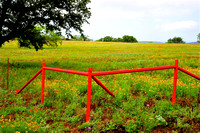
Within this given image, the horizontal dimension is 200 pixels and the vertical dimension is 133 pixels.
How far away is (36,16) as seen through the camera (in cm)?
1337

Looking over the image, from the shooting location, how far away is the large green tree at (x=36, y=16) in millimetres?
12484

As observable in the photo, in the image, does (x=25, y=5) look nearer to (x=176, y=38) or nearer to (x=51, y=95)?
(x=51, y=95)

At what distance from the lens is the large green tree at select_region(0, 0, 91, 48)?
12.5m

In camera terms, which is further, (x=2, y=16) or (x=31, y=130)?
(x=2, y=16)

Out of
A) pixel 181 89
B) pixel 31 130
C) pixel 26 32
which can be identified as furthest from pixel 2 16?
pixel 181 89

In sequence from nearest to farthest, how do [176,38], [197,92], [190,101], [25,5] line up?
[190,101]
[197,92]
[25,5]
[176,38]

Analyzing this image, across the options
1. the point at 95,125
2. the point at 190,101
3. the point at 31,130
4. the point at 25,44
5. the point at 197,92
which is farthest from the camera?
the point at 25,44

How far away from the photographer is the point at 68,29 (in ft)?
48.2

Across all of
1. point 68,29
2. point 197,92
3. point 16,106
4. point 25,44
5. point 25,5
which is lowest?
point 16,106

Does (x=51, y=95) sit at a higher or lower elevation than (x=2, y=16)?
lower

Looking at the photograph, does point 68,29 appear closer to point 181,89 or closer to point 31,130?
point 181,89

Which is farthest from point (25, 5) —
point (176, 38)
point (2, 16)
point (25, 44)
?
point (176, 38)

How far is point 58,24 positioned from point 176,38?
133m

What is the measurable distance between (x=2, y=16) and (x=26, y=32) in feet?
6.88
